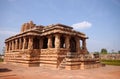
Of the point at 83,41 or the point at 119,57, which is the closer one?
the point at 83,41

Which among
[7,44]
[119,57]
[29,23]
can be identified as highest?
[29,23]

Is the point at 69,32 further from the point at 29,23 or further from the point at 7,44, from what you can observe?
the point at 7,44

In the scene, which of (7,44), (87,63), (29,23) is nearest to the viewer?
(87,63)

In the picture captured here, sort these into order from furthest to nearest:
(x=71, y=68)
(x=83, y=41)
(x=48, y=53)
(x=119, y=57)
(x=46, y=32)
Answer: (x=119, y=57) → (x=83, y=41) → (x=46, y=32) → (x=48, y=53) → (x=71, y=68)

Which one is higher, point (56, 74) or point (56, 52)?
point (56, 52)

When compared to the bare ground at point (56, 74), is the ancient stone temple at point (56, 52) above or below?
above

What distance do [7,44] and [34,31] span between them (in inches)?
610

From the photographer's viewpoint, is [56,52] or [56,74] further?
[56,52]

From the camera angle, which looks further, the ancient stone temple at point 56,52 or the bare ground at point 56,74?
the ancient stone temple at point 56,52

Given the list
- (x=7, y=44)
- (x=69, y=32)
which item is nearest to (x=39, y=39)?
(x=69, y=32)

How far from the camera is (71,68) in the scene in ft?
56.0

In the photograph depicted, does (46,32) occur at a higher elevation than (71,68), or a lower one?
higher

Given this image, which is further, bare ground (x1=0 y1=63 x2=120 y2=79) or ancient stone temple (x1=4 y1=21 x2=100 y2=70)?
ancient stone temple (x1=4 y1=21 x2=100 y2=70)

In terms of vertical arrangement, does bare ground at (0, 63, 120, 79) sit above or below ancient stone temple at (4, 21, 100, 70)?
below
